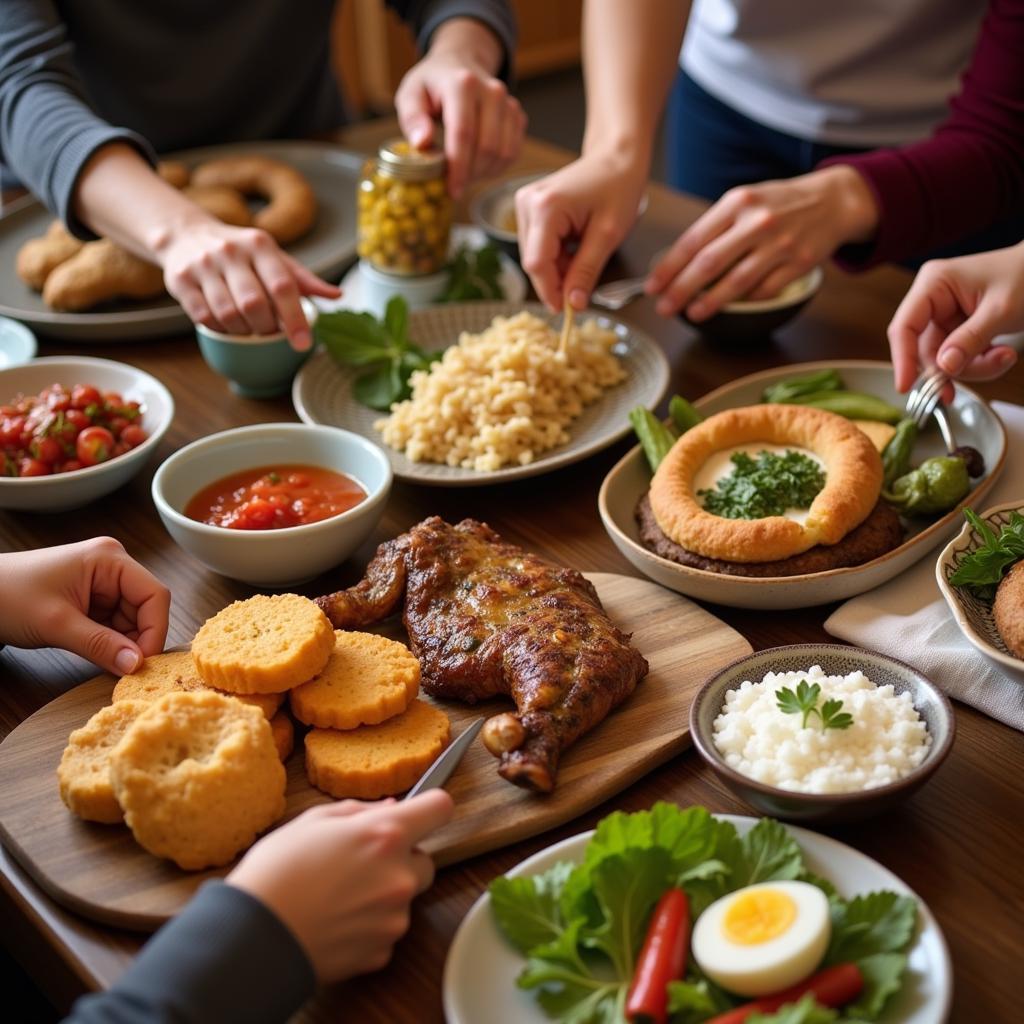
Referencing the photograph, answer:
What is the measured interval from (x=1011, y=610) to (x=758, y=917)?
72 cm

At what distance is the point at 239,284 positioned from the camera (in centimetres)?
251

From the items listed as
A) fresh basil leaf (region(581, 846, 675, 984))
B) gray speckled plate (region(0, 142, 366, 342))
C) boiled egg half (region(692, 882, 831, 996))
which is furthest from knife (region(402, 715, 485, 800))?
gray speckled plate (region(0, 142, 366, 342))

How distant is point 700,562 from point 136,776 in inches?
39.2

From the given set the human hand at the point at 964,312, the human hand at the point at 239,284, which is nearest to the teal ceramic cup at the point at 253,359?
the human hand at the point at 239,284

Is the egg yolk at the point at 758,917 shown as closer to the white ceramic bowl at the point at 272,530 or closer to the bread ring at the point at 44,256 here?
the white ceramic bowl at the point at 272,530

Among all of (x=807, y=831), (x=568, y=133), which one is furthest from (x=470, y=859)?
(x=568, y=133)

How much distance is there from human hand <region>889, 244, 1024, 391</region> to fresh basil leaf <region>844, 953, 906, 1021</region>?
1293 mm

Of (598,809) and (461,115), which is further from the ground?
(461,115)

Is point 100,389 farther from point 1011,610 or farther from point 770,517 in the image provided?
point 1011,610

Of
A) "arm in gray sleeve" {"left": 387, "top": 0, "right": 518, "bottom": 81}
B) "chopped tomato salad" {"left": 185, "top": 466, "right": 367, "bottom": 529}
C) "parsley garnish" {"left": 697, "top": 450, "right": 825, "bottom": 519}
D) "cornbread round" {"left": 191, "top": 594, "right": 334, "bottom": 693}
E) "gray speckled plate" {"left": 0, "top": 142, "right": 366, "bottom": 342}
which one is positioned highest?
"arm in gray sleeve" {"left": 387, "top": 0, "right": 518, "bottom": 81}

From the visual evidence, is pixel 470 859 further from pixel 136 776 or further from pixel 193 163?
pixel 193 163

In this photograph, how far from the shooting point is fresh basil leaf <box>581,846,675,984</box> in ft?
4.34

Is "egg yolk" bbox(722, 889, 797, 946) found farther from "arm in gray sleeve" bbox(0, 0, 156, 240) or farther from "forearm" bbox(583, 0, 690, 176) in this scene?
"arm in gray sleeve" bbox(0, 0, 156, 240)

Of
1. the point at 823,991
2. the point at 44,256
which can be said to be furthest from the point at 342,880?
the point at 44,256
